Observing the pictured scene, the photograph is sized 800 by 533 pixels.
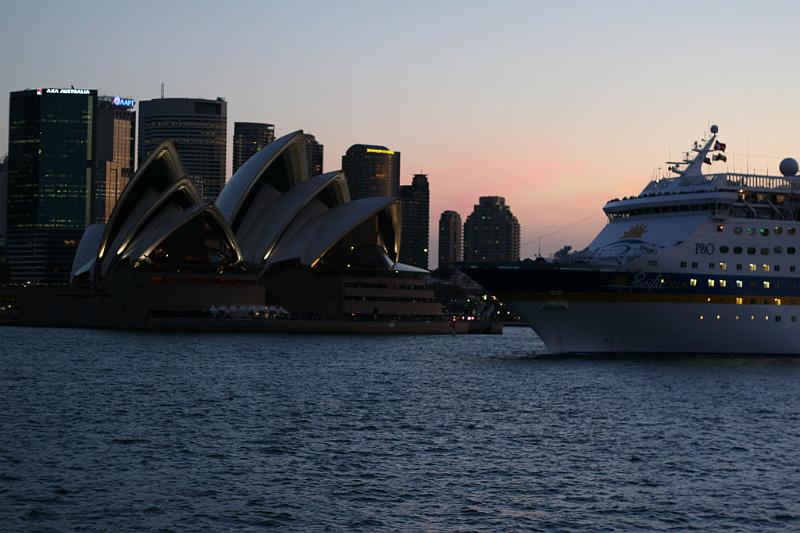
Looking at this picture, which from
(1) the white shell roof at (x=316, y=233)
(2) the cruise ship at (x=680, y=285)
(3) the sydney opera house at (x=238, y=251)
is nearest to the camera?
(2) the cruise ship at (x=680, y=285)

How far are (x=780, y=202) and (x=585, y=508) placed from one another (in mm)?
45775

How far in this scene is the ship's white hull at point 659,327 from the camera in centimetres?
6250

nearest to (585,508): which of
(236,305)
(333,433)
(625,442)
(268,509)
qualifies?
(268,509)

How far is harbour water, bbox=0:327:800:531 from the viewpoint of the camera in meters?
26.8

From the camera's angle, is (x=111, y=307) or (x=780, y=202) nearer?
(x=780, y=202)

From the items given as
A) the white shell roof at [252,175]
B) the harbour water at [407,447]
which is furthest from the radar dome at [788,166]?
the white shell roof at [252,175]

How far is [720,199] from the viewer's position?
65688 mm

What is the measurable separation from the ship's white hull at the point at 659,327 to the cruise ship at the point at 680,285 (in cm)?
5

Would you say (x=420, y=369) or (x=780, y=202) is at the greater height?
(x=780, y=202)

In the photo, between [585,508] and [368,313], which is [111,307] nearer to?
[368,313]

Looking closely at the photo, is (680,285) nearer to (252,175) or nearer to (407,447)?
(407,447)

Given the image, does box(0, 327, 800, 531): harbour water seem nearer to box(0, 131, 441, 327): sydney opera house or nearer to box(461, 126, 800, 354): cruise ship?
box(461, 126, 800, 354): cruise ship

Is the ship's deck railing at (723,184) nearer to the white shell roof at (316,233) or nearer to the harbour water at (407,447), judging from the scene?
the harbour water at (407,447)

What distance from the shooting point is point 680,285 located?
62594mm
